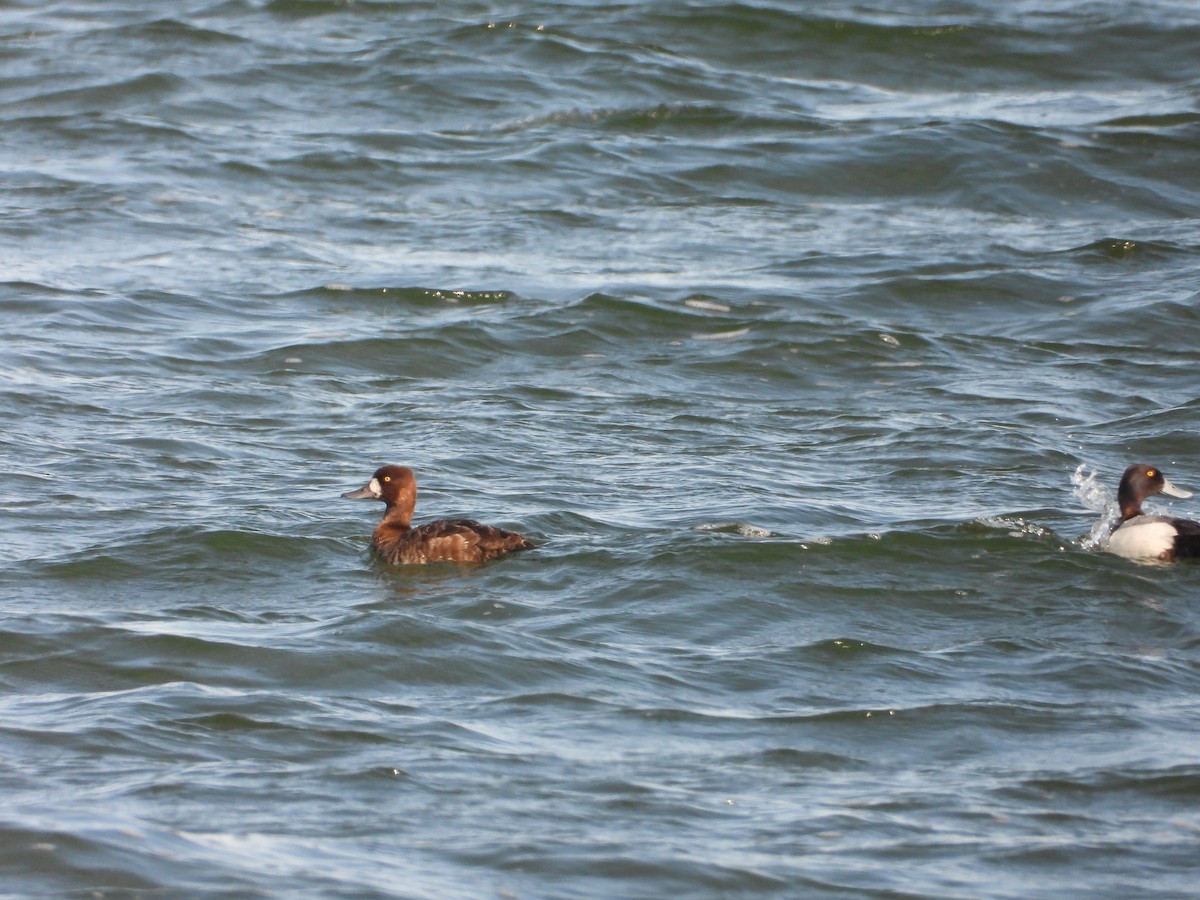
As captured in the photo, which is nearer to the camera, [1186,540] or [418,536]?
[418,536]

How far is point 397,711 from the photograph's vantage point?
23.1 feet

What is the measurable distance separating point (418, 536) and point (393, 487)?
537 mm

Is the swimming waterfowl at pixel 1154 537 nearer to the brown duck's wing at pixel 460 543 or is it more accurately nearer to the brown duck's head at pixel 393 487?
the brown duck's wing at pixel 460 543

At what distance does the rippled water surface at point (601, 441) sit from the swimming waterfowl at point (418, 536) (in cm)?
12

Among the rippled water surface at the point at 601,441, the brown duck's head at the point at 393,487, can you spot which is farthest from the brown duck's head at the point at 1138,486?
the brown duck's head at the point at 393,487

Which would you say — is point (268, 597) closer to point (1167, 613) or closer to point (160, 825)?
point (160, 825)

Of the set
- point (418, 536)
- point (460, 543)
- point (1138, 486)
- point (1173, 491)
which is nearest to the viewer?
point (460, 543)

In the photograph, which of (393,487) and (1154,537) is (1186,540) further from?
(393,487)

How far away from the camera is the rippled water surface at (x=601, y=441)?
6.13 metres

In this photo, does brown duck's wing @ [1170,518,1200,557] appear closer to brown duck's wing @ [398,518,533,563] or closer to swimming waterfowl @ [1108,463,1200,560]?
swimming waterfowl @ [1108,463,1200,560]

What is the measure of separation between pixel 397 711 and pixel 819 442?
4.74 m

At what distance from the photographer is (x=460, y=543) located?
29.2ft

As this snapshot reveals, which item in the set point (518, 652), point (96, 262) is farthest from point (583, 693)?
point (96, 262)

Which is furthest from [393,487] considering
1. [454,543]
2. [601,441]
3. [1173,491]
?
[1173,491]
